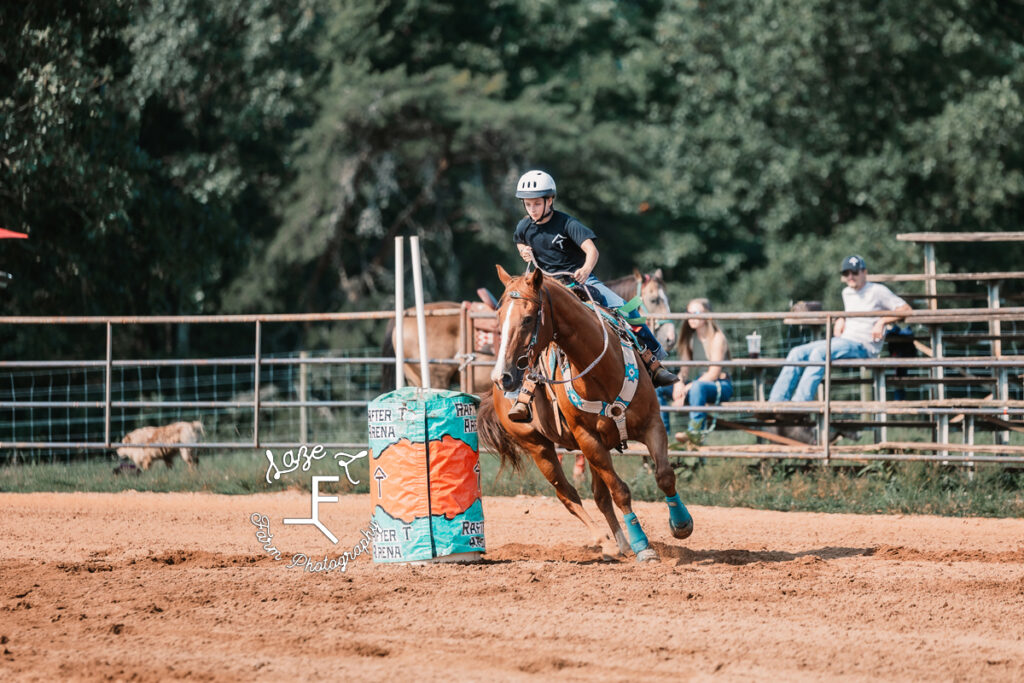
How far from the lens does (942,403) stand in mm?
12188

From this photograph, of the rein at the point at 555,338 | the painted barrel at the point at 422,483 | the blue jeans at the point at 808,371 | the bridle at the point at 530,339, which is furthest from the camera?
the blue jeans at the point at 808,371

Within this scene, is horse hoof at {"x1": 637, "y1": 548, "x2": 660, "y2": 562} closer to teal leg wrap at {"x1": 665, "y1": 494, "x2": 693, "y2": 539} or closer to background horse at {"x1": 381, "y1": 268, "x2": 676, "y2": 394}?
teal leg wrap at {"x1": 665, "y1": 494, "x2": 693, "y2": 539}

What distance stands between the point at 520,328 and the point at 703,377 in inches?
256

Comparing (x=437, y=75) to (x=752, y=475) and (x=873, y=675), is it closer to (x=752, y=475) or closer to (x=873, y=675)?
(x=752, y=475)

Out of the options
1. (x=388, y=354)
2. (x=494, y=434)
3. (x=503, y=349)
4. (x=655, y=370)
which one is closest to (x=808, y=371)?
(x=655, y=370)

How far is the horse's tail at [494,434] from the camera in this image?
30.5ft

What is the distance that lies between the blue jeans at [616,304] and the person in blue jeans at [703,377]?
12.1 ft

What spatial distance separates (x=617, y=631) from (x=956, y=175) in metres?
21.1

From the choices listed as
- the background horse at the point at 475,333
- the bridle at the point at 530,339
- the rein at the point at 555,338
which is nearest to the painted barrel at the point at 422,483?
the rein at the point at 555,338

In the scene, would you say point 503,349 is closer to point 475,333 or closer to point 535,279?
point 535,279

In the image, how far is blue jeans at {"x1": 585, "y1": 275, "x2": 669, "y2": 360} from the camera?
873 centimetres

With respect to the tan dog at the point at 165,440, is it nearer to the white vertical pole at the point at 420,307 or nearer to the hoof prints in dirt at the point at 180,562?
the hoof prints in dirt at the point at 180,562

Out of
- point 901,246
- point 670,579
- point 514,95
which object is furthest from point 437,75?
point 670,579

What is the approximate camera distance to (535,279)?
7566 millimetres
